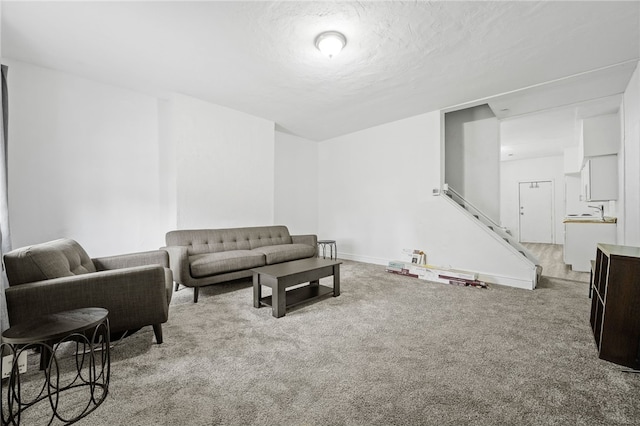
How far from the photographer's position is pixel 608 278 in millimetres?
1819

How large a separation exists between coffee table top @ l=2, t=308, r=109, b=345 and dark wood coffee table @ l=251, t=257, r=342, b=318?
53.0 inches

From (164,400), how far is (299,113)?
412 cm

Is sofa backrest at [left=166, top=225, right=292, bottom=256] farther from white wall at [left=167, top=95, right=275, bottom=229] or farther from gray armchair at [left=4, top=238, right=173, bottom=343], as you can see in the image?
gray armchair at [left=4, top=238, right=173, bottom=343]

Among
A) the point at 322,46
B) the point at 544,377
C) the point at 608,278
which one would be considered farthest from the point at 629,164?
the point at 322,46

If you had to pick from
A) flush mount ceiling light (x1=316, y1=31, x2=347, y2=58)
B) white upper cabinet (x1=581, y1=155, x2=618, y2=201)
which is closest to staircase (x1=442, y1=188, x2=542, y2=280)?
white upper cabinet (x1=581, y1=155, x2=618, y2=201)

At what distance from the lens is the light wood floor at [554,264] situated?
418 centimetres

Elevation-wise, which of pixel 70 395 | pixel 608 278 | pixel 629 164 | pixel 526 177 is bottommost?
pixel 70 395

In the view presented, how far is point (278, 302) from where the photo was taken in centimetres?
254

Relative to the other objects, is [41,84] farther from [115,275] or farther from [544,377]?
[544,377]

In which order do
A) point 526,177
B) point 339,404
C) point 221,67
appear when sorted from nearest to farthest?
1. point 339,404
2. point 221,67
3. point 526,177

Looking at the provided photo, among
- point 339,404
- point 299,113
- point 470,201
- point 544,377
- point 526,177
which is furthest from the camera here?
point 526,177

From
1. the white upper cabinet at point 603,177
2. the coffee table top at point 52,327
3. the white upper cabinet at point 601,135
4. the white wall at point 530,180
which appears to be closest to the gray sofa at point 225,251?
the coffee table top at point 52,327

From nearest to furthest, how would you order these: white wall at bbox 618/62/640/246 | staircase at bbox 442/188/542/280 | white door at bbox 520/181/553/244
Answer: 1. white wall at bbox 618/62/640/246
2. staircase at bbox 442/188/542/280
3. white door at bbox 520/181/553/244

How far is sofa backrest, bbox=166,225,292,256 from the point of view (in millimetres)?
3578
